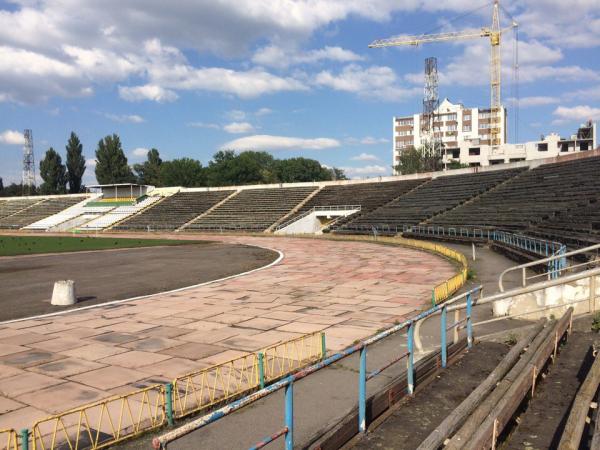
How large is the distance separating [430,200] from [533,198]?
44.8 ft

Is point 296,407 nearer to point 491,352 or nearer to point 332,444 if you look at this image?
point 332,444

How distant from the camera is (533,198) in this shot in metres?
36.8

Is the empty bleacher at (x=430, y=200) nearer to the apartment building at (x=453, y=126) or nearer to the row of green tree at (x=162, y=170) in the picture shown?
the row of green tree at (x=162, y=170)

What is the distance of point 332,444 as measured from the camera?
498cm

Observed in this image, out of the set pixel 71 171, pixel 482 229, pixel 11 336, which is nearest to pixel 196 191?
Answer: pixel 71 171

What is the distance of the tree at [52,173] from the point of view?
112 m

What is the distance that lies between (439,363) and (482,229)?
1107 inches

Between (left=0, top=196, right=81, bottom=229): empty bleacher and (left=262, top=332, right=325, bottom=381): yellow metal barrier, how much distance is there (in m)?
80.0

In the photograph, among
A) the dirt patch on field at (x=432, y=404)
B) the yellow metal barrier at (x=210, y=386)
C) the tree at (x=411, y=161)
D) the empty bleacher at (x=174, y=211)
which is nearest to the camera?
Answer: the dirt patch on field at (x=432, y=404)

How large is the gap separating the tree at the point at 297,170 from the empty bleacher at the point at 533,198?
305 feet

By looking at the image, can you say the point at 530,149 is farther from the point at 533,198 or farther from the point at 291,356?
the point at 291,356

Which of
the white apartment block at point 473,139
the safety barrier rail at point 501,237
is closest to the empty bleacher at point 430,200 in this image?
the safety barrier rail at point 501,237

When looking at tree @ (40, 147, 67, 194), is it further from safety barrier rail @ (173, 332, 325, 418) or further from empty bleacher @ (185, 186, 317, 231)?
safety barrier rail @ (173, 332, 325, 418)

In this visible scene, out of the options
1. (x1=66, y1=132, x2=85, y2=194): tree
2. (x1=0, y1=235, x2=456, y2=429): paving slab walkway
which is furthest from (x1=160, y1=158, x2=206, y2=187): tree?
(x1=0, y1=235, x2=456, y2=429): paving slab walkway
